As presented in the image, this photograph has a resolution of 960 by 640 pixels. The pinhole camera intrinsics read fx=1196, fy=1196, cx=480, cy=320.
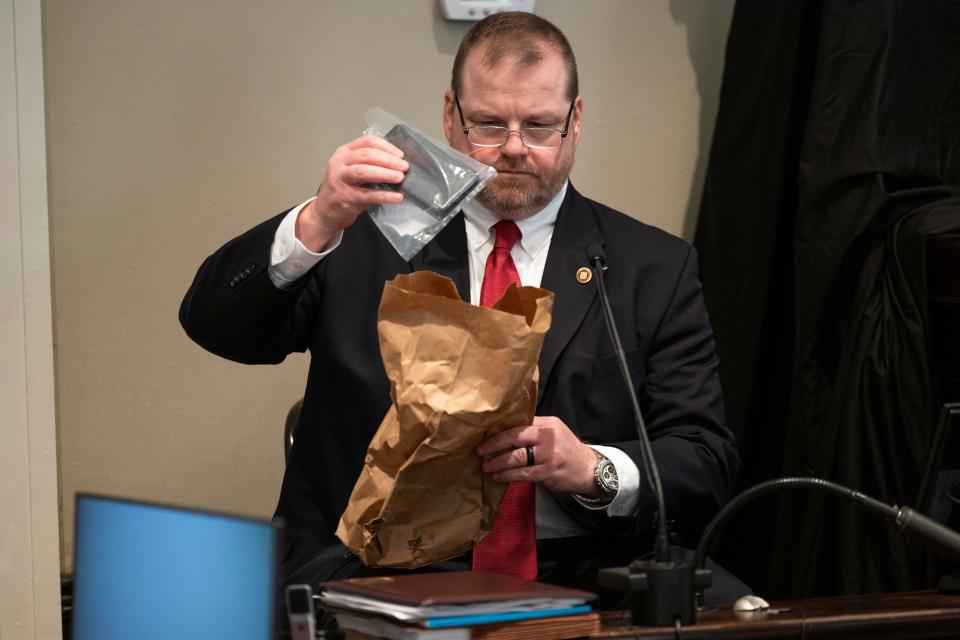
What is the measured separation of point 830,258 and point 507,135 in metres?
0.88

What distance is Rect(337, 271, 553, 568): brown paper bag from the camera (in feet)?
4.57

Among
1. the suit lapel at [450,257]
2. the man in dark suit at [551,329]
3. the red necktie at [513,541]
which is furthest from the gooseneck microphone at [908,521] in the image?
the suit lapel at [450,257]

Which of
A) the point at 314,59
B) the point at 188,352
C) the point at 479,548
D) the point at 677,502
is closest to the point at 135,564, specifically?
the point at 479,548

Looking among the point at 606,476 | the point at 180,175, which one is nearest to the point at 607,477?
the point at 606,476

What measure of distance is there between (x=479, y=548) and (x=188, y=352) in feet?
3.42

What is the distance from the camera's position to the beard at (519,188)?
6.79 ft

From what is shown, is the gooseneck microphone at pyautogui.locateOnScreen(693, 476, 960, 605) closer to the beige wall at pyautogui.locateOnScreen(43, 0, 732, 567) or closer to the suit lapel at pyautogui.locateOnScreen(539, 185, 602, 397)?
the suit lapel at pyautogui.locateOnScreen(539, 185, 602, 397)

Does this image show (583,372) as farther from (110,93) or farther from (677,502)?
(110,93)

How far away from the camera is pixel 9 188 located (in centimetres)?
234

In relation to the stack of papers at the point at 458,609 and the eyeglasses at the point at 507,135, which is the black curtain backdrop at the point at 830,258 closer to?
the eyeglasses at the point at 507,135

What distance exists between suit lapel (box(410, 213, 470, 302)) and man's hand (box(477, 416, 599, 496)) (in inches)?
17.2

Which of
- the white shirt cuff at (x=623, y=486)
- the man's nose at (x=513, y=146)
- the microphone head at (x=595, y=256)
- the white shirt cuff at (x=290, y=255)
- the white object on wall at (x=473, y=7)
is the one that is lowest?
the white shirt cuff at (x=623, y=486)

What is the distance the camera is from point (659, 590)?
131cm

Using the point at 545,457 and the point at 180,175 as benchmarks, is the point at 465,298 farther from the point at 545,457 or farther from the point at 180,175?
the point at 180,175
